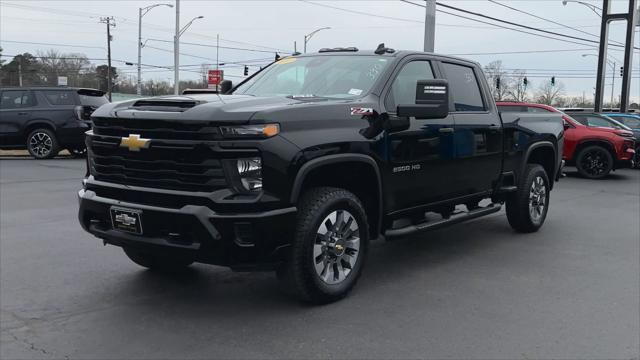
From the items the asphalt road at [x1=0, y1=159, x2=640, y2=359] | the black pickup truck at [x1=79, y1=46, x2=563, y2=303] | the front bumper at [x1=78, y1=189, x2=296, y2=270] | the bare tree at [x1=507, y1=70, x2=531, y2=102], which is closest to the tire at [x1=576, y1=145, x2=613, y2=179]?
the asphalt road at [x1=0, y1=159, x2=640, y2=359]

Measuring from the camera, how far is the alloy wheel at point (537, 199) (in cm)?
748

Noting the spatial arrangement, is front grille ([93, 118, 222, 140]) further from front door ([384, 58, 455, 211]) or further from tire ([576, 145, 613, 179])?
tire ([576, 145, 613, 179])

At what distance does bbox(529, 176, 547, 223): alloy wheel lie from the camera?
7481 millimetres

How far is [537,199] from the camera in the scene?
762cm

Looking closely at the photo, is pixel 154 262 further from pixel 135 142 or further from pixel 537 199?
pixel 537 199

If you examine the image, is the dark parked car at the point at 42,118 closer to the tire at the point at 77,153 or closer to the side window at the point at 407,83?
the tire at the point at 77,153

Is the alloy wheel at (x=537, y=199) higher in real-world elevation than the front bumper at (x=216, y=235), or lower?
lower

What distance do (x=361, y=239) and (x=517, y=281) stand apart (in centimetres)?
164

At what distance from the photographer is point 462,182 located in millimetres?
6023

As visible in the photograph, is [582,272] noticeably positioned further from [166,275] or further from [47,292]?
[47,292]

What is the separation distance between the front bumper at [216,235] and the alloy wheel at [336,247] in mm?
372

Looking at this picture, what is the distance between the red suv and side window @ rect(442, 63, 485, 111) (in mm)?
9488

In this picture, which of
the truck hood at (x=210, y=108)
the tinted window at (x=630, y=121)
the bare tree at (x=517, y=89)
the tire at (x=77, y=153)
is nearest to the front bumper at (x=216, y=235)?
the truck hood at (x=210, y=108)

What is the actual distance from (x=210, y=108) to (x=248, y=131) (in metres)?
0.31
